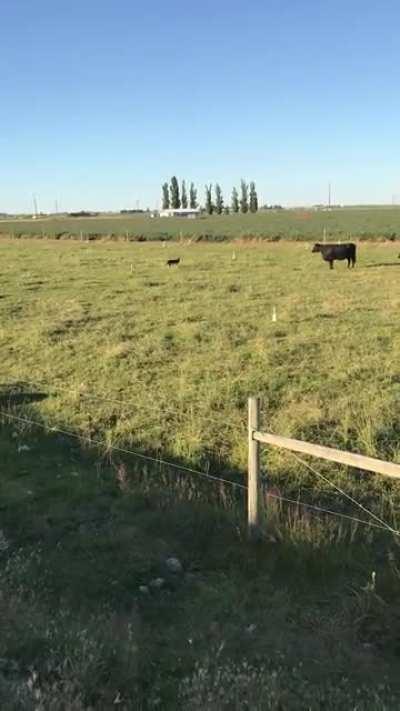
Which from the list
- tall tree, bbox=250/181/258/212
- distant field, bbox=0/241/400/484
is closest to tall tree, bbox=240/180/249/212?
tall tree, bbox=250/181/258/212

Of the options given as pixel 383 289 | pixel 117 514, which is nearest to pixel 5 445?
pixel 117 514

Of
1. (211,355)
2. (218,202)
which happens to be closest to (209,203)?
(218,202)

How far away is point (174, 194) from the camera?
15625cm

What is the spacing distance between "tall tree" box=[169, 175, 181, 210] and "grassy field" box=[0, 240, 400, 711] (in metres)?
146

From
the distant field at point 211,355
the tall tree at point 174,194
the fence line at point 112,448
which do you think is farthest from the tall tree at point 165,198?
the fence line at point 112,448

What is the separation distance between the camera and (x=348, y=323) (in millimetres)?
14125

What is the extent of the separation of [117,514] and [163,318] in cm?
974

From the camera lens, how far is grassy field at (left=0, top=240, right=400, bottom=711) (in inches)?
137

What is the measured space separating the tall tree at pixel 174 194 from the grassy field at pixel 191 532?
146 metres

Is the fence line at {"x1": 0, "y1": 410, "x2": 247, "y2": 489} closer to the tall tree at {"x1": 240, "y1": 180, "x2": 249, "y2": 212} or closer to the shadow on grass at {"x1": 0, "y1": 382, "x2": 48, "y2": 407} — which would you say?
the shadow on grass at {"x1": 0, "y1": 382, "x2": 48, "y2": 407}

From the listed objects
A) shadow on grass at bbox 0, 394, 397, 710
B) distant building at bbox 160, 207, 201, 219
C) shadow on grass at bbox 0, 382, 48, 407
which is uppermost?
distant building at bbox 160, 207, 201, 219

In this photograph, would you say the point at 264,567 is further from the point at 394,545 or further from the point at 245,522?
the point at 394,545

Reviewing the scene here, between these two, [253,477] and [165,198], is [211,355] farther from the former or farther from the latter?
[165,198]

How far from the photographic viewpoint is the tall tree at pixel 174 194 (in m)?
153
